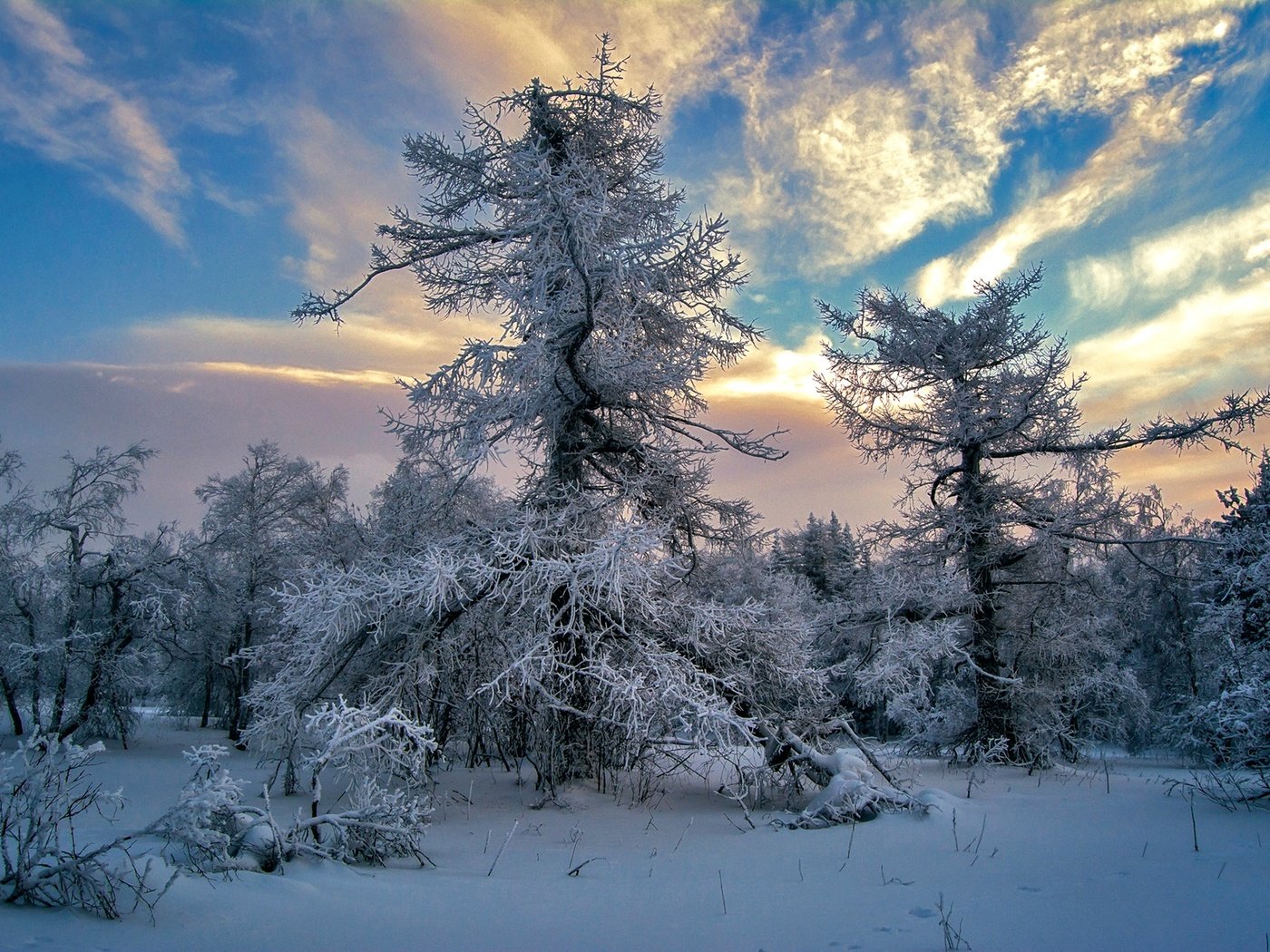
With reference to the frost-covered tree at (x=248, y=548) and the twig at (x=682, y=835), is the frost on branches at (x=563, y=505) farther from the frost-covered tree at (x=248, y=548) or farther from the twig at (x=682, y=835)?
the frost-covered tree at (x=248, y=548)

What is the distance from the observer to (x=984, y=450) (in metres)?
13.9

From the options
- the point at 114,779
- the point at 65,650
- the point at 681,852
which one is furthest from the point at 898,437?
the point at 65,650

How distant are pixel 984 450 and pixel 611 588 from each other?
31.2ft

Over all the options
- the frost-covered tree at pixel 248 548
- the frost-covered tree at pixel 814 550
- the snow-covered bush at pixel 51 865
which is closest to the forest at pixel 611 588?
the snow-covered bush at pixel 51 865

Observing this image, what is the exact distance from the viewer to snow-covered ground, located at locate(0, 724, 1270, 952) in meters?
3.93

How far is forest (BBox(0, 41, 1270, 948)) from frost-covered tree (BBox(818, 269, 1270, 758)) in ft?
0.23

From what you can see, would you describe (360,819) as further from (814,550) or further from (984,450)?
(814,550)

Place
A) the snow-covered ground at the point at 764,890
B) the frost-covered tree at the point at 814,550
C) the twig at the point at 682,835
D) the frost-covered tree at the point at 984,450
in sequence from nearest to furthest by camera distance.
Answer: the snow-covered ground at the point at 764,890 < the twig at the point at 682,835 < the frost-covered tree at the point at 984,450 < the frost-covered tree at the point at 814,550

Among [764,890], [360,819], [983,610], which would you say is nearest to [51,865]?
[360,819]

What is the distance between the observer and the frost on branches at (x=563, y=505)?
811 cm

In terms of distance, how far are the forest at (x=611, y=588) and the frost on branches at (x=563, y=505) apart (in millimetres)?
55

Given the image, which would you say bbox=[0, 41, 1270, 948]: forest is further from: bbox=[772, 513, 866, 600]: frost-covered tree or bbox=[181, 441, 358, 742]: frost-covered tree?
bbox=[772, 513, 866, 600]: frost-covered tree

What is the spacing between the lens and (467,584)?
887cm

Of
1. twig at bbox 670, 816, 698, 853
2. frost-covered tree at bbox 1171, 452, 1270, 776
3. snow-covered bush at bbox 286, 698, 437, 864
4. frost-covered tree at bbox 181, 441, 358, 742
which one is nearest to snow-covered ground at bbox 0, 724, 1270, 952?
twig at bbox 670, 816, 698, 853
